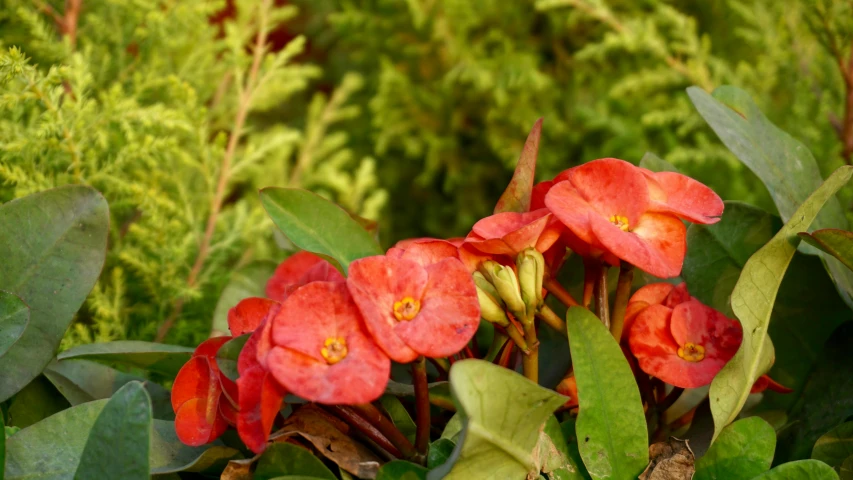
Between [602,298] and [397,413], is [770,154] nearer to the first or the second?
[602,298]

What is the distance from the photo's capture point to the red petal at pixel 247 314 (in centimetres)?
60

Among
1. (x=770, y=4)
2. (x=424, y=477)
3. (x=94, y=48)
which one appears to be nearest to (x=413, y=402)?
(x=424, y=477)

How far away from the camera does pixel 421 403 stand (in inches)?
22.0

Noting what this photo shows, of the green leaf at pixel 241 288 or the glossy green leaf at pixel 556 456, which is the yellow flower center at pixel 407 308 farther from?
the green leaf at pixel 241 288

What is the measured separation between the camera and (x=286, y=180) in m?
1.63

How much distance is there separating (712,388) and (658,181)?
16 cm

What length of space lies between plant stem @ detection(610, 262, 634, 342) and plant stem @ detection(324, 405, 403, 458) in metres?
0.20

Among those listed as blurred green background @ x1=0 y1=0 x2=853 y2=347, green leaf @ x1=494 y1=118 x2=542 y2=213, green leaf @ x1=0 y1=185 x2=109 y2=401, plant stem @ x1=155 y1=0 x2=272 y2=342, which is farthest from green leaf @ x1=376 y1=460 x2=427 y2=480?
plant stem @ x1=155 y1=0 x2=272 y2=342

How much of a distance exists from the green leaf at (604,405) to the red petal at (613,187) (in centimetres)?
8

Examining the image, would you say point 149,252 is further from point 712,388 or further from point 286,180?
point 712,388

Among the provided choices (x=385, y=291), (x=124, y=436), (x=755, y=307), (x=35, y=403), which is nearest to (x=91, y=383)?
(x=35, y=403)

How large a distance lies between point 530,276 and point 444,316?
0.08m

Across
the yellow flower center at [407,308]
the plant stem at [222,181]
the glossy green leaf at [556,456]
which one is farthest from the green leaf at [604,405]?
the plant stem at [222,181]

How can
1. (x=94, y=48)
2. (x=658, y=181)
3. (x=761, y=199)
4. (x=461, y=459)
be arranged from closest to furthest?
(x=461, y=459) → (x=658, y=181) → (x=94, y=48) → (x=761, y=199)
